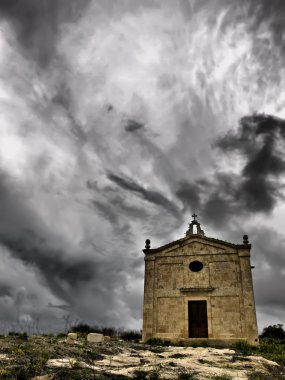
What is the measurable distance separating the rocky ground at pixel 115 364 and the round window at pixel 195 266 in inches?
413

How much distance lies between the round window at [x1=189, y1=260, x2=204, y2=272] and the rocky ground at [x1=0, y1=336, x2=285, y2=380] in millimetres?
10478

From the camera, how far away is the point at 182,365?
13664 millimetres

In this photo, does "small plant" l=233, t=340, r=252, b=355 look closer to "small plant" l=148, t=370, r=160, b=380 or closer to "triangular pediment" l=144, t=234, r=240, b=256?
"triangular pediment" l=144, t=234, r=240, b=256

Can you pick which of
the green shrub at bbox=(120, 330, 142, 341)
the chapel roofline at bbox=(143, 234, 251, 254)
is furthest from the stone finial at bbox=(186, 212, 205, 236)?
the green shrub at bbox=(120, 330, 142, 341)

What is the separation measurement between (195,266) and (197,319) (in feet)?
12.2

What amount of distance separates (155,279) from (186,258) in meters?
2.75

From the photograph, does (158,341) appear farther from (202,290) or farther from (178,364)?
(178,364)

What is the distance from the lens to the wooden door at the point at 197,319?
25.5 m

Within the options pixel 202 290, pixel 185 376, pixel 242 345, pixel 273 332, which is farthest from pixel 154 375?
pixel 273 332

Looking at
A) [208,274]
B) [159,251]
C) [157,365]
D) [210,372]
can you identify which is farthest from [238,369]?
[159,251]

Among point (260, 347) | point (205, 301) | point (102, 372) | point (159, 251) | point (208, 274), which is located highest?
point (159, 251)

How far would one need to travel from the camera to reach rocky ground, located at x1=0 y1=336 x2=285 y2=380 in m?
11.4

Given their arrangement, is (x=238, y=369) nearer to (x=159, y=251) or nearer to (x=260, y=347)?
(x=260, y=347)

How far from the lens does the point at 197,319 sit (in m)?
25.9
